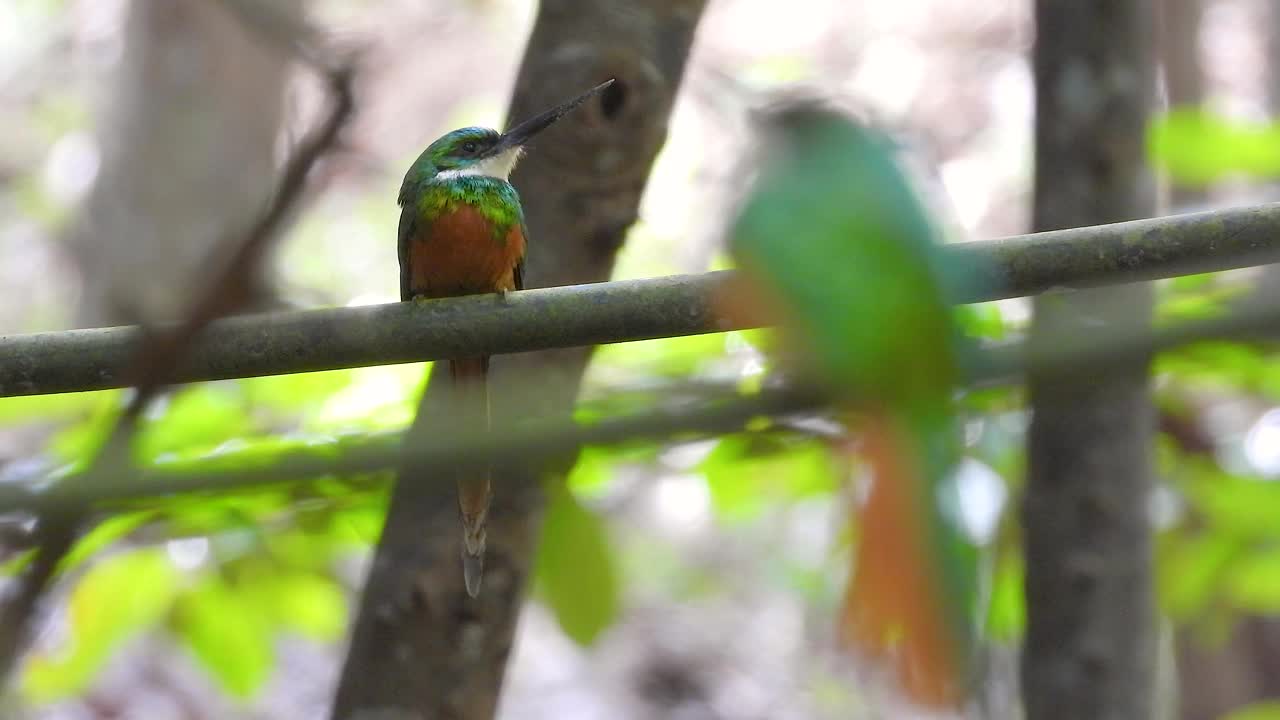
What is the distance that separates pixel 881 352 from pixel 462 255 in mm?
1458

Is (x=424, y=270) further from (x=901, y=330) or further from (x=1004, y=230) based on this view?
(x=1004, y=230)

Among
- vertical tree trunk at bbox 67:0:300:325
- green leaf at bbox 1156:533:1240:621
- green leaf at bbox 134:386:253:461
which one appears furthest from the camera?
vertical tree trunk at bbox 67:0:300:325

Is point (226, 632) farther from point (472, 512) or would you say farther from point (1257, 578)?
point (1257, 578)

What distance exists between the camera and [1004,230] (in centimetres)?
782

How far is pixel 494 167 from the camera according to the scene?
1864 millimetres

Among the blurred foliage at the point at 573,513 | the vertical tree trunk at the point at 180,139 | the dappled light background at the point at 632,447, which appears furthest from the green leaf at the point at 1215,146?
the vertical tree trunk at the point at 180,139

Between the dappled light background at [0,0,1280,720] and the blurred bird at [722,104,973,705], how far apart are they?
0.02 metres

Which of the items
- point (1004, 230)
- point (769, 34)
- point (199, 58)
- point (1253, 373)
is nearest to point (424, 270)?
point (1253, 373)

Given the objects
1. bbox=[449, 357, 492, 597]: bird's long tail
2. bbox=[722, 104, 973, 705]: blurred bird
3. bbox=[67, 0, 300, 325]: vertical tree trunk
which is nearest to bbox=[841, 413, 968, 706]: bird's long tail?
bbox=[722, 104, 973, 705]: blurred bird

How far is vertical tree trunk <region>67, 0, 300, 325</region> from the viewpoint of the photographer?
456cm

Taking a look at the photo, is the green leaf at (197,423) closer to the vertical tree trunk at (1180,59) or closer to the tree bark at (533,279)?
the tree bark at (533,279)

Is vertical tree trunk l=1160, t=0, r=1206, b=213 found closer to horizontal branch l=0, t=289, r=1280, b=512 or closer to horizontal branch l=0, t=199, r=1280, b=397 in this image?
horizontal branch l=0, t=199, r=1280, b=397

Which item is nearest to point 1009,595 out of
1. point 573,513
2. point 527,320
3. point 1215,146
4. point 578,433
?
point 1215,146

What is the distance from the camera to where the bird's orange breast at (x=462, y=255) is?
1709mm
